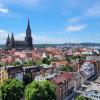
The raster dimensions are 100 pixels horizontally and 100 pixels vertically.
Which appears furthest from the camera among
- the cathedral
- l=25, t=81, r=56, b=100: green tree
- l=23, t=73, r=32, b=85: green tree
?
the cathedral

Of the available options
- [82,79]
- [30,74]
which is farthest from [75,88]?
[30,74]

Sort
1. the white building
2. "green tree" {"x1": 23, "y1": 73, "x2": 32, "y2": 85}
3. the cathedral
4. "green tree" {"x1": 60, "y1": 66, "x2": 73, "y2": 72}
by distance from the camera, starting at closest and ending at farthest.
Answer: "green tree" {"x1": 23, "y1": 73, "x2": 32, "y2": 85}, the white building, "green tree" {"x1": 60, "y1": 66, "x2": 73, "y2": 72}, the cathedral

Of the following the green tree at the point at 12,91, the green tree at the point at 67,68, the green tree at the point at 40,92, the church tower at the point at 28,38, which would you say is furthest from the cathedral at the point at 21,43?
the green tree at the point at 40,92

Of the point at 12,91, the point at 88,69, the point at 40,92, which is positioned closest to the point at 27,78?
the point at 12,91

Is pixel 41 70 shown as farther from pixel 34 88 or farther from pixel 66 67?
pixel 34 88

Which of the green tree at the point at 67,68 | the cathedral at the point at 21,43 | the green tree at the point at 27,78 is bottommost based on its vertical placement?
the green tree at the point at 27,78

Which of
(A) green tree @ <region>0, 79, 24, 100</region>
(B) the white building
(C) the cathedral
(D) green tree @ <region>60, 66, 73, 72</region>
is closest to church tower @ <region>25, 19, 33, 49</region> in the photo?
(C) the cathedral

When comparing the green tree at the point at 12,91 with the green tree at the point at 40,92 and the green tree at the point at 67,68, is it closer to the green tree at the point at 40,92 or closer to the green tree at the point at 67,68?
the green tree at the point at 40,92

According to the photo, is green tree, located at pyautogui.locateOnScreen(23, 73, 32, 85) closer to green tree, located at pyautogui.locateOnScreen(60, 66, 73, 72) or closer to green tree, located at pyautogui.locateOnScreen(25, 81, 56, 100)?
green tree, located at pyautogui.locateOnScreen(60, 66, 73, 72)

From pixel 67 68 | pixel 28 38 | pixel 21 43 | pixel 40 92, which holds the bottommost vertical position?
pixel 67 68

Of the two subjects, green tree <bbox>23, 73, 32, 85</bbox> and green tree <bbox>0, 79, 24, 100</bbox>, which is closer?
green tree <bbox>0, 79, 24, 100</bbox>

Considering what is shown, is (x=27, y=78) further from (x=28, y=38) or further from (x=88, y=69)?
(x=28, y=38)
